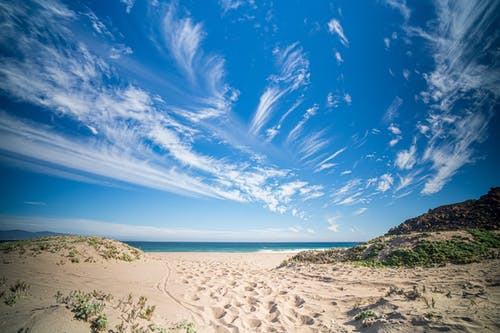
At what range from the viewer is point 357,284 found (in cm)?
883

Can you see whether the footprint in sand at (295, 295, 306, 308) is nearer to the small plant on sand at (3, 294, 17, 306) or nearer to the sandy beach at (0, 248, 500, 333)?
the sandy beach at (0, 248, 500, 333)

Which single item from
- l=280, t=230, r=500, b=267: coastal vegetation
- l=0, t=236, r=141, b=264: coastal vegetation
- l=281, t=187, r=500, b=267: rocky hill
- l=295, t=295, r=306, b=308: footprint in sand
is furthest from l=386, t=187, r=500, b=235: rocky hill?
l=0, t=236, r=141, b=264: coastal vegetation

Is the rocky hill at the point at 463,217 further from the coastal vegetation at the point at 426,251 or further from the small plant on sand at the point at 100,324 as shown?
the small plant on sand at the point at 100,324

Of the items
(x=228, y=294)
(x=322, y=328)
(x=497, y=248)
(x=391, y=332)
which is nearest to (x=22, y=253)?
(x=228, y=294)

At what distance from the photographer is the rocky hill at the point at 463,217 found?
15977 mm

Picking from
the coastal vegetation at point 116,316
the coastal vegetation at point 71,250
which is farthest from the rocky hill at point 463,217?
the coastal vegetation at point 71,250

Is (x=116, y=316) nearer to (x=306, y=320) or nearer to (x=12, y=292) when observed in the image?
(x=12, y=292)

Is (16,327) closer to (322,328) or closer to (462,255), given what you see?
(322,328)

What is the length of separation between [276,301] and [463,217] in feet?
65.5

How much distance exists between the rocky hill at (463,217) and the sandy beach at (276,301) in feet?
27.2

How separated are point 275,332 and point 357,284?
5.86 metres

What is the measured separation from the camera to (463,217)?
1736cm

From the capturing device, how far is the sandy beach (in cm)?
368

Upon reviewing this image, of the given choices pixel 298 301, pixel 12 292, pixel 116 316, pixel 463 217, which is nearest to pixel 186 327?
pixel 116 316
